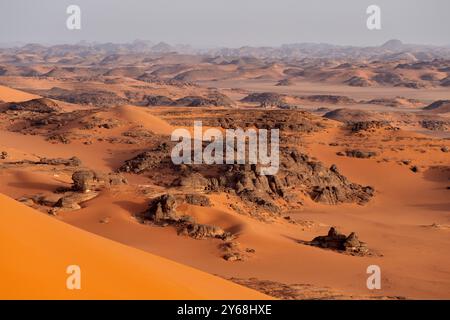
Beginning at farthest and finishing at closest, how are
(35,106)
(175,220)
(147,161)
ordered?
1. (35,106)
2. (147,161)
3. (175,220)

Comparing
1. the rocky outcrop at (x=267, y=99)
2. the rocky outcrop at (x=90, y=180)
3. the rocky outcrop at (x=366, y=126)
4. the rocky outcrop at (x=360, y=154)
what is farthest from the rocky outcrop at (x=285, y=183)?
the rocky outcrop at (x=267, y=99)

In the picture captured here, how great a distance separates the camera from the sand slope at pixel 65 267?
19.5 feet

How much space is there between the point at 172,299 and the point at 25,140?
26388 millimetres

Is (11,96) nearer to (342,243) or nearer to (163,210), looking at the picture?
(163,210)

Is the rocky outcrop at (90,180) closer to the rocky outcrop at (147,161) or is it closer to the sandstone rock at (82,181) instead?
the sandstone rock at (82,181)

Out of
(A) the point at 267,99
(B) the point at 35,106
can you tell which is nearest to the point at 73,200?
(B) the point at 35,106

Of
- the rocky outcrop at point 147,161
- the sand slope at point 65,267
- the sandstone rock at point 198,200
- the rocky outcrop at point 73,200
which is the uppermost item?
the sand slope at point 65,267

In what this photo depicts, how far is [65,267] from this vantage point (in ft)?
21.2

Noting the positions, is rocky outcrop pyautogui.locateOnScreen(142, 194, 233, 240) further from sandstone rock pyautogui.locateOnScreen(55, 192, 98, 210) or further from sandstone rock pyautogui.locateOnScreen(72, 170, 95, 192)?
sandstone rock pyautogui.locateOnScreen(72, 170, 95, 192)

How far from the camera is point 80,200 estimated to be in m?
15.6

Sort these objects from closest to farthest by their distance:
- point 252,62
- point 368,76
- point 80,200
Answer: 1. point 80,200
2. point 368,76
3. point 252,62
